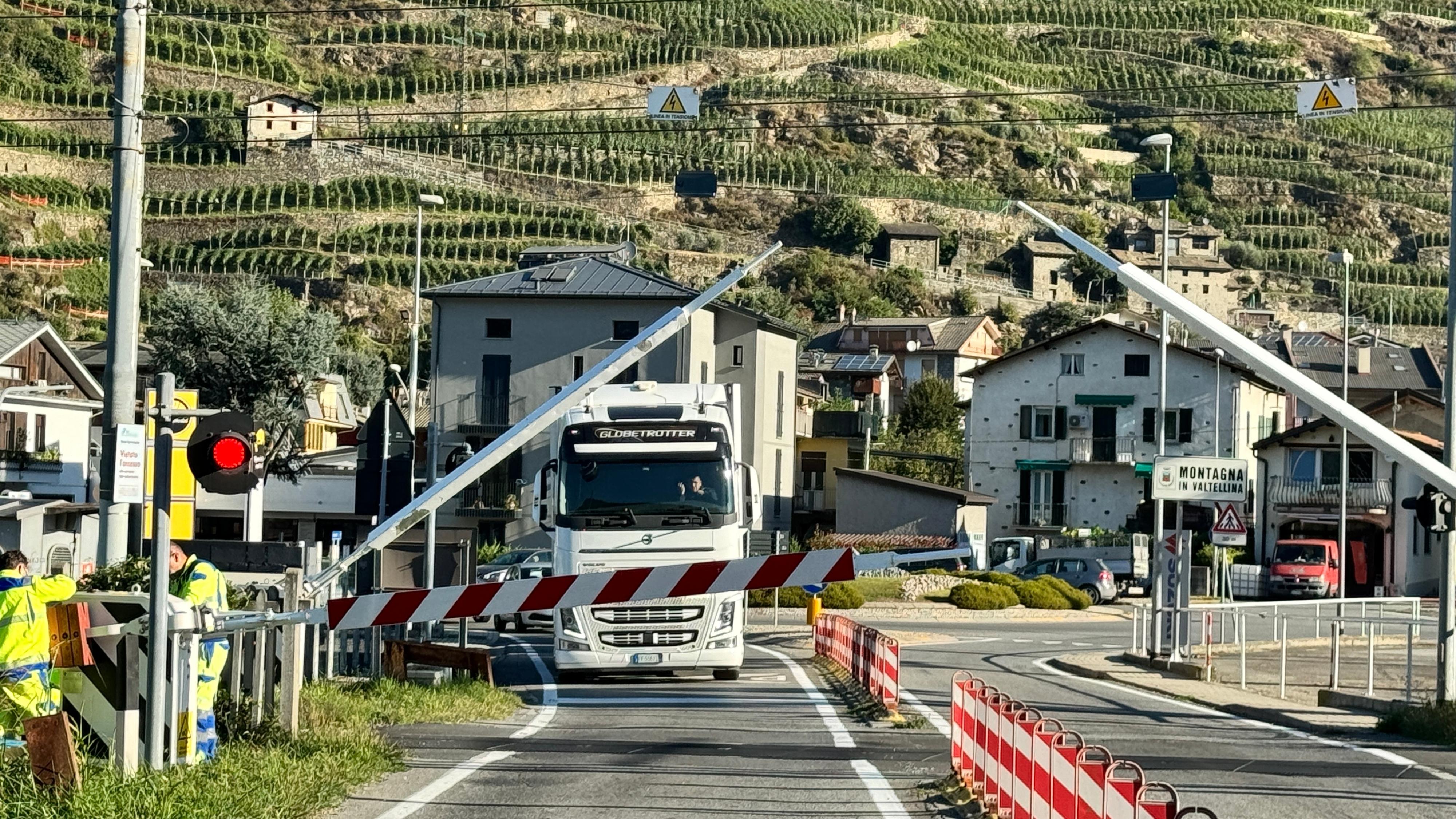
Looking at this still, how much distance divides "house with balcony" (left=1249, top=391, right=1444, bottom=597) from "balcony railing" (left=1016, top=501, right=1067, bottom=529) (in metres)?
7.42

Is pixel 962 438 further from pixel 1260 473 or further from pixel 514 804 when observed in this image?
pixel 514 804

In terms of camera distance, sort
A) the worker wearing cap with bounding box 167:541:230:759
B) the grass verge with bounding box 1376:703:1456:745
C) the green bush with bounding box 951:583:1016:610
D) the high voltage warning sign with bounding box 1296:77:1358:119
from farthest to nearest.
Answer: the green bush with bounding box 951:583:1016:610
the high voltage warning sign with bounding box 1296:77:1358:119
the grass verge with bounding box 1376:703:1456:745
the worker wearing cap with bounding box 167:541:230:759

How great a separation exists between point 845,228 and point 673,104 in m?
123

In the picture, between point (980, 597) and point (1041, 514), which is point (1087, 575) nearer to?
point (980, 597)

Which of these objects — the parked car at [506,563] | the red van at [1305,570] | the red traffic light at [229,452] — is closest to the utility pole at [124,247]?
the red traffic light at [229,452]

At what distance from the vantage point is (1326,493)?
6456 centimetres

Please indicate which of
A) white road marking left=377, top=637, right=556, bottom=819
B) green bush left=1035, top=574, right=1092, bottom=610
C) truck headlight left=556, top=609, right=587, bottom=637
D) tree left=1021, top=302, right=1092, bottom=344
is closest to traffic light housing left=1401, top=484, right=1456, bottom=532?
white road marking left=377, top=637, right=556, bottom=819

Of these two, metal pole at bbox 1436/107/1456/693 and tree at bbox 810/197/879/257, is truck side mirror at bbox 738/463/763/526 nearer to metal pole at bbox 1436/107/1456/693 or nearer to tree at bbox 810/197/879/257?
metal pole at bbox 1436/107/1456/693

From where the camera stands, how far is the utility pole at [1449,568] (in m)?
19.7

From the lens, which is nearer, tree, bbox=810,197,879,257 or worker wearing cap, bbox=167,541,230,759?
worker wearing cap, bbox=167,541,230,759

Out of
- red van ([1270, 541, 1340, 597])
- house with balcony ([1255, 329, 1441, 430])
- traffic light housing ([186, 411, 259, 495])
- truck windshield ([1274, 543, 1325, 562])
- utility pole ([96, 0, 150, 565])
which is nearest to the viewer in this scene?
traffic light housing ([186, 411, 259, 495])

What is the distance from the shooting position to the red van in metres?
57.2

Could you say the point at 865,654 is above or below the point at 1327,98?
below

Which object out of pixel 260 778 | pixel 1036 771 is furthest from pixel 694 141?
pixel 1036 771
